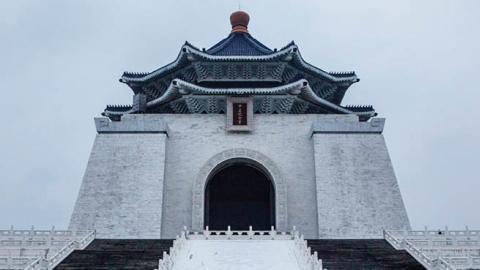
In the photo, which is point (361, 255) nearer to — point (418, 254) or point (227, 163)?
point (418, 254)

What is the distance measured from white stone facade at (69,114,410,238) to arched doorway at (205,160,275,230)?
3570 mm

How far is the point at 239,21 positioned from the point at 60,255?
17884mm

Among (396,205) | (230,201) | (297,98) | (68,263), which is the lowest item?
(68,263)

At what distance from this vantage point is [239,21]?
3148cm

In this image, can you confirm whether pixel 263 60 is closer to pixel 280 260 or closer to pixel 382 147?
pixel 382 147

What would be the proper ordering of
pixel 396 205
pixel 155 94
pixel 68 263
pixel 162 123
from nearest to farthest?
pixel 68 263, pixel 396 205, pixel 162 123, pixel 155 94

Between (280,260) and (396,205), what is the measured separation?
8.76 meters

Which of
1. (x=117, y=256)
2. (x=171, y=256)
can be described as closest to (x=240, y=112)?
(x=117, y=256)

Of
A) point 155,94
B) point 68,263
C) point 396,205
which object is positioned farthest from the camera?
point 155,94

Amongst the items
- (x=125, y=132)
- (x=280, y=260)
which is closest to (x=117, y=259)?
(x=280, y=260)

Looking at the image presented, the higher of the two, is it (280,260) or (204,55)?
(204,55)

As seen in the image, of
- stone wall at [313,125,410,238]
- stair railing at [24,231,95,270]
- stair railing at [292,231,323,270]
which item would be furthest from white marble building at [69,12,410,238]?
stair railing at [292,231,323,270]

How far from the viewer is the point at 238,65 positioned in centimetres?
2736

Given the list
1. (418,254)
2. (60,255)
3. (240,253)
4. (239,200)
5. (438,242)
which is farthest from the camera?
(239,200)
